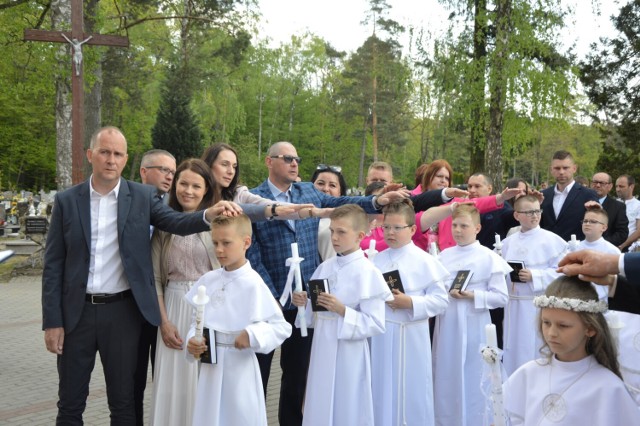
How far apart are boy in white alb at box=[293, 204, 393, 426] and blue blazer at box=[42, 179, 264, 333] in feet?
2.67

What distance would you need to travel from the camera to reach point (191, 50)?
3359 centimetres

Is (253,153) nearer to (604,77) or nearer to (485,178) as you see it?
(604,77)

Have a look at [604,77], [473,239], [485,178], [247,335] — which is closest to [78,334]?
[247,335]

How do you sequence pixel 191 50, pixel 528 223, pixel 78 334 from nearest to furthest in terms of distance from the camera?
pixel 78 334, pixel 528 223, pixel 191 50

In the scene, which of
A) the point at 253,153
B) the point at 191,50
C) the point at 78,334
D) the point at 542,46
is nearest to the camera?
the point at 78,334

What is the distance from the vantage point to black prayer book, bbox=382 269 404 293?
4.93 metres

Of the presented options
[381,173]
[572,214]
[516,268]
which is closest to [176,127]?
[381,173]

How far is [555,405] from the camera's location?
3.05m

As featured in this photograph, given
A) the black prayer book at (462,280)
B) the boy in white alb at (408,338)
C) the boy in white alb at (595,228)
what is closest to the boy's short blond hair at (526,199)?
the boy in white alb at (595,228)

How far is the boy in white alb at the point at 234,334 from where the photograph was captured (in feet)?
12.7

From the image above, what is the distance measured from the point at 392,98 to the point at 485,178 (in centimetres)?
4110

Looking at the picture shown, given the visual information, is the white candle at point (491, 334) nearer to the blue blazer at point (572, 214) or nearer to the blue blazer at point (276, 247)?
the blue blazer at point (276, 247)

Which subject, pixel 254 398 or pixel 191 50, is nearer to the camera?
pixel 254 398

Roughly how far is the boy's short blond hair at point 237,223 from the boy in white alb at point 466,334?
2.16 meters
